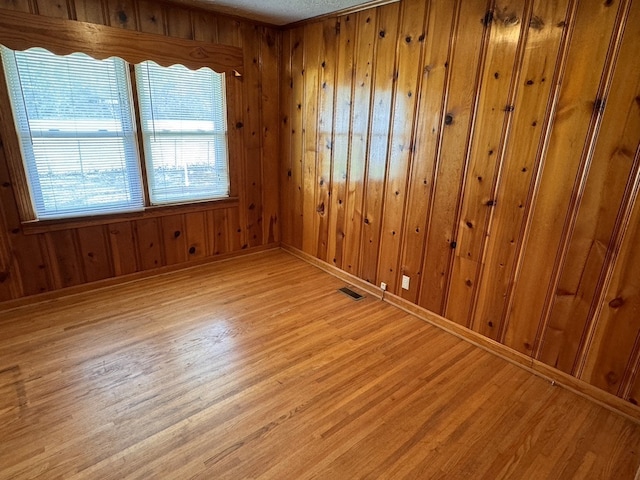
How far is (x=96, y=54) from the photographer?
2.69 metres

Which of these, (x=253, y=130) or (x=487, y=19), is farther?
(x=253, y=130)

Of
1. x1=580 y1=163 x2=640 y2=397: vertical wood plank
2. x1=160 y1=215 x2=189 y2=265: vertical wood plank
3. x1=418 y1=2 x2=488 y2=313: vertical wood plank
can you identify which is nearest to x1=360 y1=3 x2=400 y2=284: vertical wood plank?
x1=418 y1=2 x2=488 y2=313: vertical wood plank

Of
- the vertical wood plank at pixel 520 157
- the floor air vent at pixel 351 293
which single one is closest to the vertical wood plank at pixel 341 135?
the floor air vent at pixel 351 293

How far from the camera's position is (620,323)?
191 centimetres

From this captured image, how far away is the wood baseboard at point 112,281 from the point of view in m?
2.84

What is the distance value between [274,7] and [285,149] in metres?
1.39

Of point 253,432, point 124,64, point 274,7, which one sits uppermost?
point 274,7

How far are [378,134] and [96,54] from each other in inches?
89.0

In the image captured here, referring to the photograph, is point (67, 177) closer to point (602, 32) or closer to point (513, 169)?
point (513, 169)

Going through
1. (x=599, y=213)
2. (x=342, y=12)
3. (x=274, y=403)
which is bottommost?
(x=274, y=403)

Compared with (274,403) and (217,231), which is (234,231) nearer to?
(217,231)

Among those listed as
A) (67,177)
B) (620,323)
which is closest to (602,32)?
(620,323)

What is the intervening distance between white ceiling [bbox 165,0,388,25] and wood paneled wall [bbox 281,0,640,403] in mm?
157

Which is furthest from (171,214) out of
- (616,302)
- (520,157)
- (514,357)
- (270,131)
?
(616,302)
